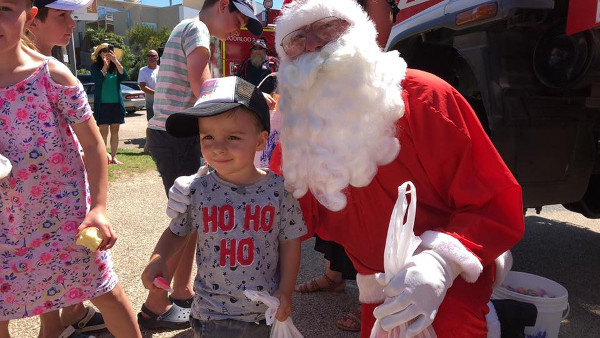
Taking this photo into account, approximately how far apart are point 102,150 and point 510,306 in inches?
66.5

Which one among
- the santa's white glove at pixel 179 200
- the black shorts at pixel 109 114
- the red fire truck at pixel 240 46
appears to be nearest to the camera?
the santa's white glove at pixel 179 200

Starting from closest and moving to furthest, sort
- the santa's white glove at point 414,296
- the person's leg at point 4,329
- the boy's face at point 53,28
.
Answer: the santa's white glove at point 414,296, the person's leg at point 4,329, the boy's face at point 53,28

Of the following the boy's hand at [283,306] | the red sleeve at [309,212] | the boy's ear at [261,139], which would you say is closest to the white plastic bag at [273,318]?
the boy's hand at [283,306]

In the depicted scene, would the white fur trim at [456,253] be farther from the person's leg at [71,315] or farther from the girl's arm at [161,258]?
the person's leg at [71,315]

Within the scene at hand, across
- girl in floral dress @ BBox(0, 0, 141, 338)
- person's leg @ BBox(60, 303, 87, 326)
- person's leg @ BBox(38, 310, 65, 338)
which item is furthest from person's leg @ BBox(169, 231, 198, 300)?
girl in floral dress @ BBox(0, 0, 141, 338)

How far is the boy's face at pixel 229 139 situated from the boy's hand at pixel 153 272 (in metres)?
0.36

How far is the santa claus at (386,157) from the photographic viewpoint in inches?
56.7

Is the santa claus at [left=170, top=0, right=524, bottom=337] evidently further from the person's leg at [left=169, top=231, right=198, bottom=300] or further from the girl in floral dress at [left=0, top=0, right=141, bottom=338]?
the person's leg at [left=169, top=231, right=198, bottom=300]

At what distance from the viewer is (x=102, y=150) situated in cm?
194

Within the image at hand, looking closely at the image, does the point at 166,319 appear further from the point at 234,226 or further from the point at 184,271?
the point at 234,226

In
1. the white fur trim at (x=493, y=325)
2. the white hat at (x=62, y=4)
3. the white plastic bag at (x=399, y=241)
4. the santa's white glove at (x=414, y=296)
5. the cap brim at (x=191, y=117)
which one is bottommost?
the white fur trim at (x=493, y=325)

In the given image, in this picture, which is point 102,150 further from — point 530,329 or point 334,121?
point 530,329

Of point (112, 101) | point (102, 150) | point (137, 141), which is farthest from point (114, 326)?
point (137, 141)

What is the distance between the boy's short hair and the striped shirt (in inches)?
33.6
